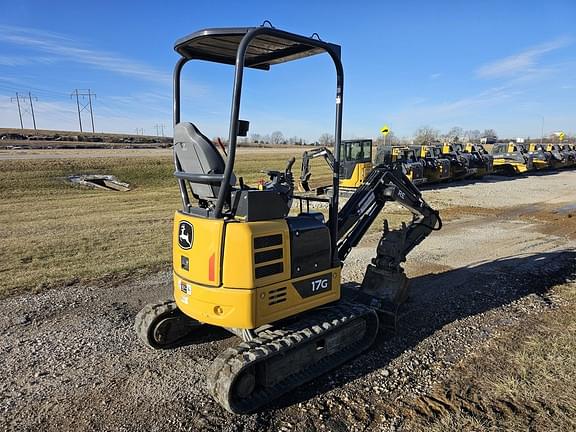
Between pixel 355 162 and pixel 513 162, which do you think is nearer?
pixel 355 162

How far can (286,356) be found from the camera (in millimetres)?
4070

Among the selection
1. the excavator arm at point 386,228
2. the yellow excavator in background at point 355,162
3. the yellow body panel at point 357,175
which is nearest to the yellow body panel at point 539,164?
the yellow excavator in background at point 355,162

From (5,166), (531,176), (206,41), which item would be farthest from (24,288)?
(531,176)

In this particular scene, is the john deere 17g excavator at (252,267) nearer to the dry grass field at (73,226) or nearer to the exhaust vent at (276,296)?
the exhaust vent at (276,296)

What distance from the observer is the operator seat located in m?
3.83

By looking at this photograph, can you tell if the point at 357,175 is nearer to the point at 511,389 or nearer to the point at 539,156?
the point at 511,389

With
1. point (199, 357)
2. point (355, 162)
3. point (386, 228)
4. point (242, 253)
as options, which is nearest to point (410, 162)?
point (355, 162)

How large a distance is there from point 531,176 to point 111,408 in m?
30.3

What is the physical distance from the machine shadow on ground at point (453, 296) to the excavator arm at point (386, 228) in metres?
0.44

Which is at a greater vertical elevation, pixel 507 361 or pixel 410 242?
pixel 410 242

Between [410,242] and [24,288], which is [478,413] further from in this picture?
[24,288]

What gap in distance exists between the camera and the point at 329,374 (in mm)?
4492

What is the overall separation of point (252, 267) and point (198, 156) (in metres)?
1.08

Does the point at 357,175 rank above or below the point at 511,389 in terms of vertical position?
above
